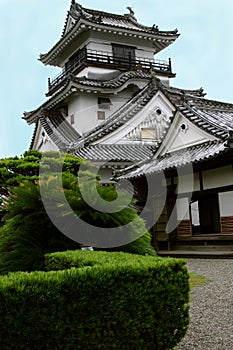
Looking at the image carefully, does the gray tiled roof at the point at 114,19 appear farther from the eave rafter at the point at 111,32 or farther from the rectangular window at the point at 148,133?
the rectangular window at the point at 148,133

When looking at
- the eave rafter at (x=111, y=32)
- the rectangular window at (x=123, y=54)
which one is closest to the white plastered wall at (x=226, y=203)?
the rectangular window at (x=123, y=54)

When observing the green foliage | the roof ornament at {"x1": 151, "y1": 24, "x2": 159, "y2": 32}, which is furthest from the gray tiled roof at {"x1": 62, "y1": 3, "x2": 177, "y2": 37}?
the green foliage

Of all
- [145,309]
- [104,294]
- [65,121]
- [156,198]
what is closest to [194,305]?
[145,309]

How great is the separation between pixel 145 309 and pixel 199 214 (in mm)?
13376

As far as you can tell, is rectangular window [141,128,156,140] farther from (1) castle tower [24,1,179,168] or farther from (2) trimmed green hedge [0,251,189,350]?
(2) trimmed green hedge [0,251,189,350]

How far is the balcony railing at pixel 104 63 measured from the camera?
2259 centimetres

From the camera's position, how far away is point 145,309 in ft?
11.0

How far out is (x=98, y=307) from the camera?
315cm

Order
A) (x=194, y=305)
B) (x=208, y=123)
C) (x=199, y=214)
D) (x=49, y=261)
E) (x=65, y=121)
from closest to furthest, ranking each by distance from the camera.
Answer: (x=49, y=261), (x=194, y=305), (x=208, y=123), (x=199, y=214), (x=65, y=121)

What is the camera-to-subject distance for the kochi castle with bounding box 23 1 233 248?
12023mm

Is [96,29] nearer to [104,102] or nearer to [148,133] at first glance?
[104,102]

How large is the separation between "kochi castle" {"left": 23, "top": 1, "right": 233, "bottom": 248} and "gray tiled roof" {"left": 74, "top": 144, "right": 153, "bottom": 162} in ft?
0.15

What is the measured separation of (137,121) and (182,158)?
8.16 m

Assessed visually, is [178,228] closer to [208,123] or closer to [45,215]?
[208,123]
